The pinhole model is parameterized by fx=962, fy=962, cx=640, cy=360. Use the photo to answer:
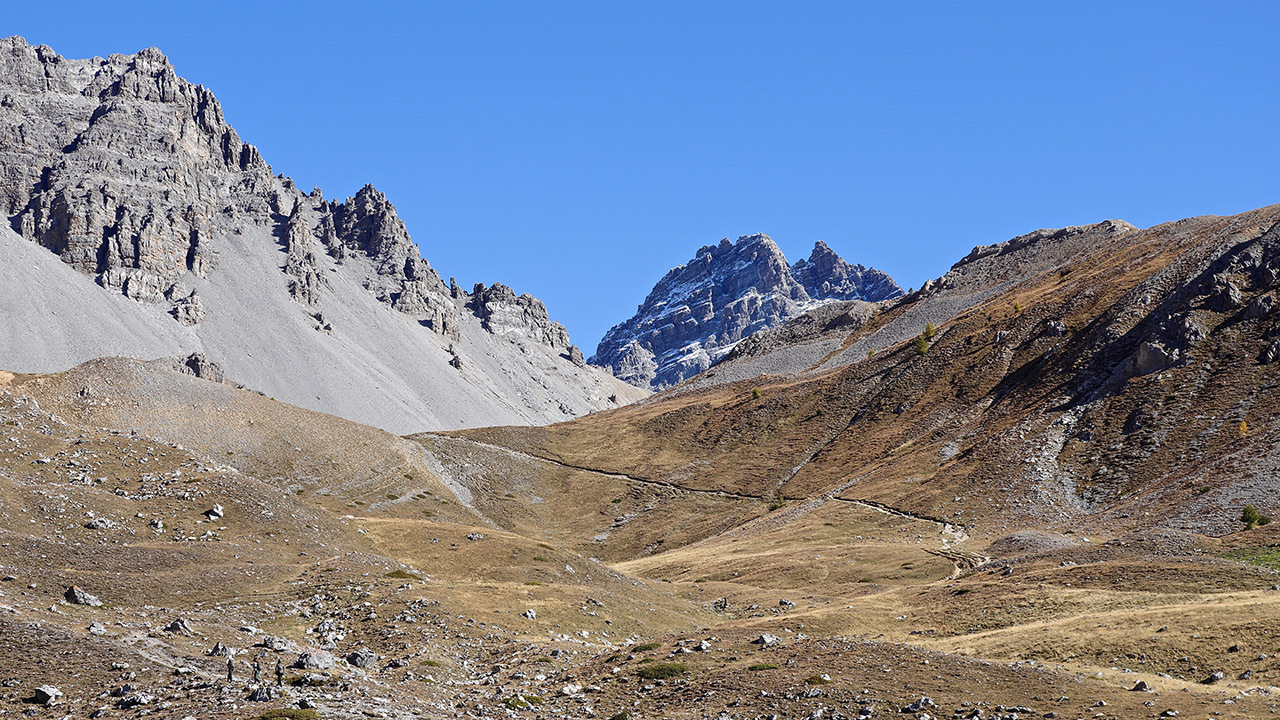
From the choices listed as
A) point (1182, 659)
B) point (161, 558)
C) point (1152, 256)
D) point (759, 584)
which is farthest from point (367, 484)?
point (1152, 256)

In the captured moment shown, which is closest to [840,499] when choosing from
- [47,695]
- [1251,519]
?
[1251,519]

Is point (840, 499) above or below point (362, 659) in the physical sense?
above

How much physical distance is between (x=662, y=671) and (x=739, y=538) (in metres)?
73.0

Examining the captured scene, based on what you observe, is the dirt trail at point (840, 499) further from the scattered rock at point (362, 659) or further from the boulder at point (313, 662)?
the boulder at point (313, 662)

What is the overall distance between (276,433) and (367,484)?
14.9m

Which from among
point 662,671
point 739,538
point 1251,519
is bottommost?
point 662,671

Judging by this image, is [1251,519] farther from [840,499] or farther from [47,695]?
[47,695]

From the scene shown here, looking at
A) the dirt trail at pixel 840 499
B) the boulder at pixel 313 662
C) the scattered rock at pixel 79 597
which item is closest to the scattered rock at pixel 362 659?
the boulder at pixel 313 662

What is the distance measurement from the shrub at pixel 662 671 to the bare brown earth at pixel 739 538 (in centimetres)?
31

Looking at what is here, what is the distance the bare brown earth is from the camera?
35969 mm

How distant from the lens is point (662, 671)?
39219 millimetres

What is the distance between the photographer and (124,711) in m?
28.5

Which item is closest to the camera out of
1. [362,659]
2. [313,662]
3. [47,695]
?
[47,695]

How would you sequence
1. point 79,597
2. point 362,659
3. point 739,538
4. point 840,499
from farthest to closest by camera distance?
point 840,499
point 739,538
point 79,597
point 362,659
